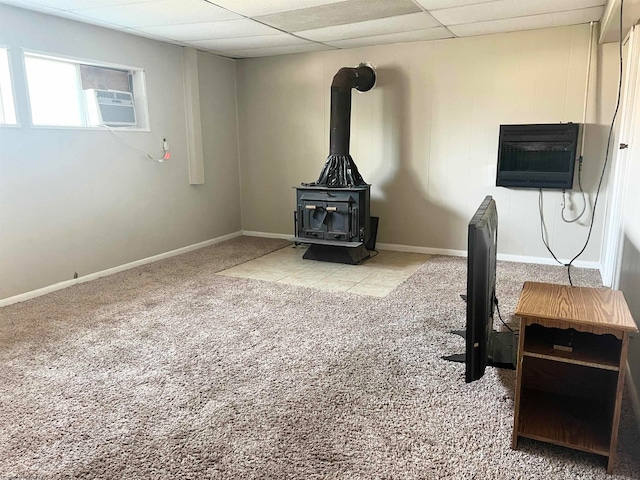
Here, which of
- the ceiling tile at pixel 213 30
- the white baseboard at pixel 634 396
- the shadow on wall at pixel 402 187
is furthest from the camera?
the shadow on wall at pixel 402 187

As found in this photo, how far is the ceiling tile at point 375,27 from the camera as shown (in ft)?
12.9

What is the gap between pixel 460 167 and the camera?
15.9 ft

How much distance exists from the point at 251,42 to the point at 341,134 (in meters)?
1.29

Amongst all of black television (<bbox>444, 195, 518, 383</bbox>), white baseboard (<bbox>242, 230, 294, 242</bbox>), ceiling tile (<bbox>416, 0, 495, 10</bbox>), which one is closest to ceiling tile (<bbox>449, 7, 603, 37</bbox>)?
ceiling tile (<bbox>416, 0, 495, 10</bbox>)

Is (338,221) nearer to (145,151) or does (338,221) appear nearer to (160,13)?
(145,151)

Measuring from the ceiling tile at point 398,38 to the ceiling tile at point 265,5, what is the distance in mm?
1279

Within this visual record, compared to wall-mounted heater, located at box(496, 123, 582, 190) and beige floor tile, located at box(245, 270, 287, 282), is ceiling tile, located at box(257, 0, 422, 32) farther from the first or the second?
beige floor tile, located at box(245, 270, 287, 282)

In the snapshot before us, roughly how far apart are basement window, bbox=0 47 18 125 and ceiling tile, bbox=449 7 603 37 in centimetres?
360

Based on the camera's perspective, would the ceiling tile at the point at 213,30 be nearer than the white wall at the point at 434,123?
Yes

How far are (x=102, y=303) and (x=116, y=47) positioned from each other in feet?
7.64

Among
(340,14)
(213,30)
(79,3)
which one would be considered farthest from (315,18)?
(79,3)

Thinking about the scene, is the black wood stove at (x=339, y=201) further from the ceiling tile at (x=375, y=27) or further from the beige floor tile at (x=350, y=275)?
the ceiling tile at (x=375, y=27)

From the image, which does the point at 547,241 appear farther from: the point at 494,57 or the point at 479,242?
the point at 479,242

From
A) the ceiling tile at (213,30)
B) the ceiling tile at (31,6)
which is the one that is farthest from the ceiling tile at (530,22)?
the ceiling tile at (31,6)
